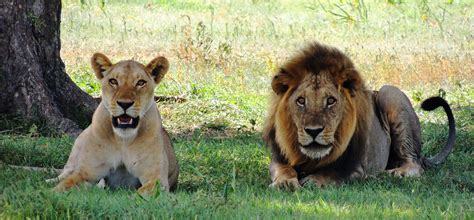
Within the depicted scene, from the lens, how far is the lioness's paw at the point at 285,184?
5.99m

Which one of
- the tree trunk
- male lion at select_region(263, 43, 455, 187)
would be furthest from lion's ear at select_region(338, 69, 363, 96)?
the tree trunk

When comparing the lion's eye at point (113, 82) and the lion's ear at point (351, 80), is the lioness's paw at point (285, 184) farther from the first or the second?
the lion's eye at point (113, 82)

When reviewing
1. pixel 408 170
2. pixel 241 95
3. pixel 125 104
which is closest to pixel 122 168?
pixel 125 104

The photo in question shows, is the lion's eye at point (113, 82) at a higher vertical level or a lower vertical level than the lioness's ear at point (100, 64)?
lower

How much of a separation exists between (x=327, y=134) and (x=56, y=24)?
326 centimetres

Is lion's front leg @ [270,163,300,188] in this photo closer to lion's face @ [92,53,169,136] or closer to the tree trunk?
lion's face @ [92,53,169,136]

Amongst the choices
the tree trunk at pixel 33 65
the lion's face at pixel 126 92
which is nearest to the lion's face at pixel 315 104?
the lion's face at pixel 126 92

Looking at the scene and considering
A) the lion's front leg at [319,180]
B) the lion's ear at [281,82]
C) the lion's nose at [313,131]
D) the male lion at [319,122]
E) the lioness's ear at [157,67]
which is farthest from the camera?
the lion's ear at [281,82]

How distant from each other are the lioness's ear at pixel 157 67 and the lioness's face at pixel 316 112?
3.36 feet

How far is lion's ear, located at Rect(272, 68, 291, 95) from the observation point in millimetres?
6273

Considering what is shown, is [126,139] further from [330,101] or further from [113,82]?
[330,101]

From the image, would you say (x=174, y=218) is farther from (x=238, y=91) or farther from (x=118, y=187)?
(x=238, y=91)

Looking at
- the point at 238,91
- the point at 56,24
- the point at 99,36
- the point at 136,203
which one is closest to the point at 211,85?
the point at 238,91

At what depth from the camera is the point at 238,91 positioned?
1077 cm
